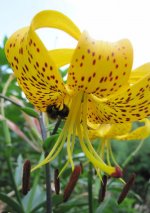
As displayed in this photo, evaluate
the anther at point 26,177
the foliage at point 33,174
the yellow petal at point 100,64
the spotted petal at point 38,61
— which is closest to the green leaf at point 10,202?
the foliage at point 33,174

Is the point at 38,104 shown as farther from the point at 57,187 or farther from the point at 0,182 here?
the point at 0,182

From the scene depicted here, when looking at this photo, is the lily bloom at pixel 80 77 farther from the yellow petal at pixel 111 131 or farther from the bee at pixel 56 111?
the yellow petal at pixel 111 131

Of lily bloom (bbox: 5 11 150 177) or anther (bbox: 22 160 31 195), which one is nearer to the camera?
lily bloom (bbox: 5 11 150 177)

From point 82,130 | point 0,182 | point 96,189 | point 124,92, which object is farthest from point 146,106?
point 0,182

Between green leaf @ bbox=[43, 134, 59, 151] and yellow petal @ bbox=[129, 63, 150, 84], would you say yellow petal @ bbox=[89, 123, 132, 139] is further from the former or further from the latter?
yellow petal @ bbox=[129, 63, 150, 84]

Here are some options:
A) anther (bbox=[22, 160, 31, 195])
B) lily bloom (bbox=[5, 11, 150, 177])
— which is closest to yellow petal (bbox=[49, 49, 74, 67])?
lily bloom (bbox=[5, 11, 150, 177])

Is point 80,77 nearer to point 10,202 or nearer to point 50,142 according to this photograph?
point 50,142
